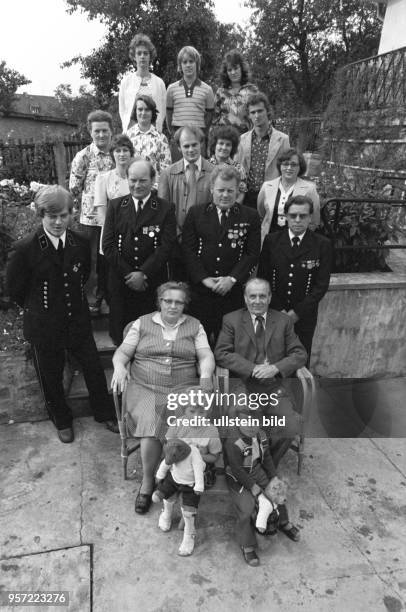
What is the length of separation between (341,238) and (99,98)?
51.6 feet

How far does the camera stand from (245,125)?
174 inches

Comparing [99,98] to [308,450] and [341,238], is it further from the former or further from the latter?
[308,450]

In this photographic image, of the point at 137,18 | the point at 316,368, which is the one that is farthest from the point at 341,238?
the point at 137,18

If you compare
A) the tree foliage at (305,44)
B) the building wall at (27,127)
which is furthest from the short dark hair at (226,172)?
the tree foliage at (305,44)

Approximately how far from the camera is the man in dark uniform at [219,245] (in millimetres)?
3254

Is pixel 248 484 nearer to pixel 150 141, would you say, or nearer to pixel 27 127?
pixel 150 141

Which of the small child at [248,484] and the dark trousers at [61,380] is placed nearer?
the small child at [248,484]

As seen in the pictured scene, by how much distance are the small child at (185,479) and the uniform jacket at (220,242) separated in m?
1.29

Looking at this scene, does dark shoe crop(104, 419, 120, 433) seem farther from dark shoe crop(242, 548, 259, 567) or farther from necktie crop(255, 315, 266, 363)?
dark shoe crop(242, 548, 259, 567)

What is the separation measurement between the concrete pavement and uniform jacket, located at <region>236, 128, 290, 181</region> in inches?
95.9

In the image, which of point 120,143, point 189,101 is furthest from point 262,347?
point 189,101

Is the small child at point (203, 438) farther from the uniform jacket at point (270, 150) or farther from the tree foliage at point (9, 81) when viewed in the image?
the tree foliage at point (9, 81)

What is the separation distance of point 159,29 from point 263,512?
15.9m

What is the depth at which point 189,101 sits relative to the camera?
14.5 ft
